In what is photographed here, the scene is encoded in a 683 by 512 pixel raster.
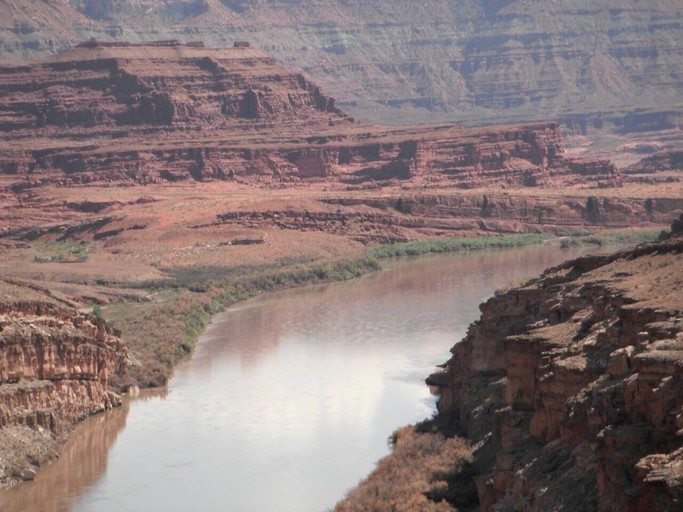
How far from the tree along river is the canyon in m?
1.06

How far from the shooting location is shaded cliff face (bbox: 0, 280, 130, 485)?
35250 millimetres

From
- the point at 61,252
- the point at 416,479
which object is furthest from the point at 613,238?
the point at 416,479

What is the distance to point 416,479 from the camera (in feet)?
100

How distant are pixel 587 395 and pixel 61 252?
61492mm

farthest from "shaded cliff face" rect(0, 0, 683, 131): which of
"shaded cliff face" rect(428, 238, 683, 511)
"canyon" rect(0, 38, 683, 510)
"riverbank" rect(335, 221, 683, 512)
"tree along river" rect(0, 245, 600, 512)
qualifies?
"shaded cliff face" rect(428, 238, 683, 511)

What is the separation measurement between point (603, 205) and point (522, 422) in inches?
2591

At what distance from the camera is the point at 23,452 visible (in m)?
35.0

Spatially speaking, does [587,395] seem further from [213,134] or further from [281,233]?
[213,134]

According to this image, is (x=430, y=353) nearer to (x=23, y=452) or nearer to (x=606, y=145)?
(x=23, y=452)

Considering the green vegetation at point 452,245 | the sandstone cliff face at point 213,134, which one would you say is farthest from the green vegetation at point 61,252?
the sandstone cliff face at point 213,134

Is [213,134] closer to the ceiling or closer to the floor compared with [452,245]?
closer to the ceiling

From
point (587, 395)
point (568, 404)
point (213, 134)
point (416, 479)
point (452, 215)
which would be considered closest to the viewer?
point (587, 395)

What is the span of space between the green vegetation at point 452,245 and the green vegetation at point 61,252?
42.1 feet

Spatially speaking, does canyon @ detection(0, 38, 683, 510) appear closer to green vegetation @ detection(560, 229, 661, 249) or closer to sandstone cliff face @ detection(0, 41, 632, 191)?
sandstone cliff face @ detection(0, 41, 632, 191)
